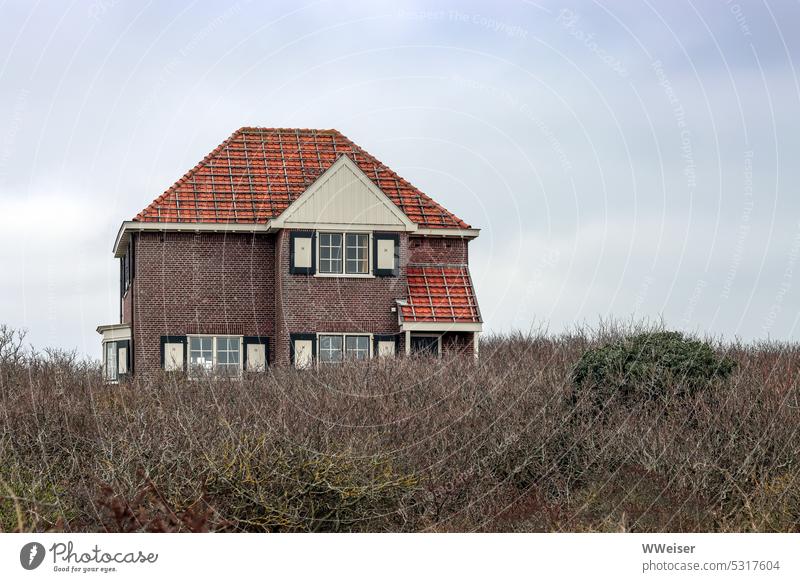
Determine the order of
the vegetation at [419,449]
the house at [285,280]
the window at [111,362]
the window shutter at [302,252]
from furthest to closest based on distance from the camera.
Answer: the window at [111,362] < the house at [285,280] < the window shutter at [302,252] < the vegetation at [419,449]

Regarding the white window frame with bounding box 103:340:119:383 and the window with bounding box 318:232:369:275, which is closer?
the window with bounding box 318:232:369:275

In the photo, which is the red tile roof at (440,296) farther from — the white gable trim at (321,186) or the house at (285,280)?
the white gable trim at (321,186)

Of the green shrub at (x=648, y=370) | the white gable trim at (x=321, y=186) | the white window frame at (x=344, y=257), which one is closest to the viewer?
the green shrub at (x=648, y=370)

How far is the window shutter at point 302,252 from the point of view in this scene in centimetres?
2827

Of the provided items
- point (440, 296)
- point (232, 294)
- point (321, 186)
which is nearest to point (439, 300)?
point (440, 296)

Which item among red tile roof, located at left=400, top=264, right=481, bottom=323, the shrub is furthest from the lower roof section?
the shrub

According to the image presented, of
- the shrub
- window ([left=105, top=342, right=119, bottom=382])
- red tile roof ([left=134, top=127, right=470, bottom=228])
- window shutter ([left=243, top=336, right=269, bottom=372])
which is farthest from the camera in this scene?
window ([left=105, top=342, right=119, bottom=382])

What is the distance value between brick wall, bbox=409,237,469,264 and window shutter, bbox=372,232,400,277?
128 cm

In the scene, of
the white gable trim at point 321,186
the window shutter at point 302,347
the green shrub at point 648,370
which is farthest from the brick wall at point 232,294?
the green shrub at point 648,370

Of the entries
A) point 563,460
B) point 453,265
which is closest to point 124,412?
point 563,460

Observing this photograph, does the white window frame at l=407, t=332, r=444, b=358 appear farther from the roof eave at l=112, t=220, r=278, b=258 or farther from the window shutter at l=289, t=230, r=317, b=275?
the roof eave at l=112, t=220, r=278, b=258

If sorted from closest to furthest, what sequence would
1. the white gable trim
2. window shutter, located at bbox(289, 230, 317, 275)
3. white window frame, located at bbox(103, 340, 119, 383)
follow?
the white gable trim < window shutter, located at bbox(289, 230, 317, 275) < white window frame, located at bbox(103, 340, 119, 383)

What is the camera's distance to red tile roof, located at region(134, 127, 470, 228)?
29094 mm
